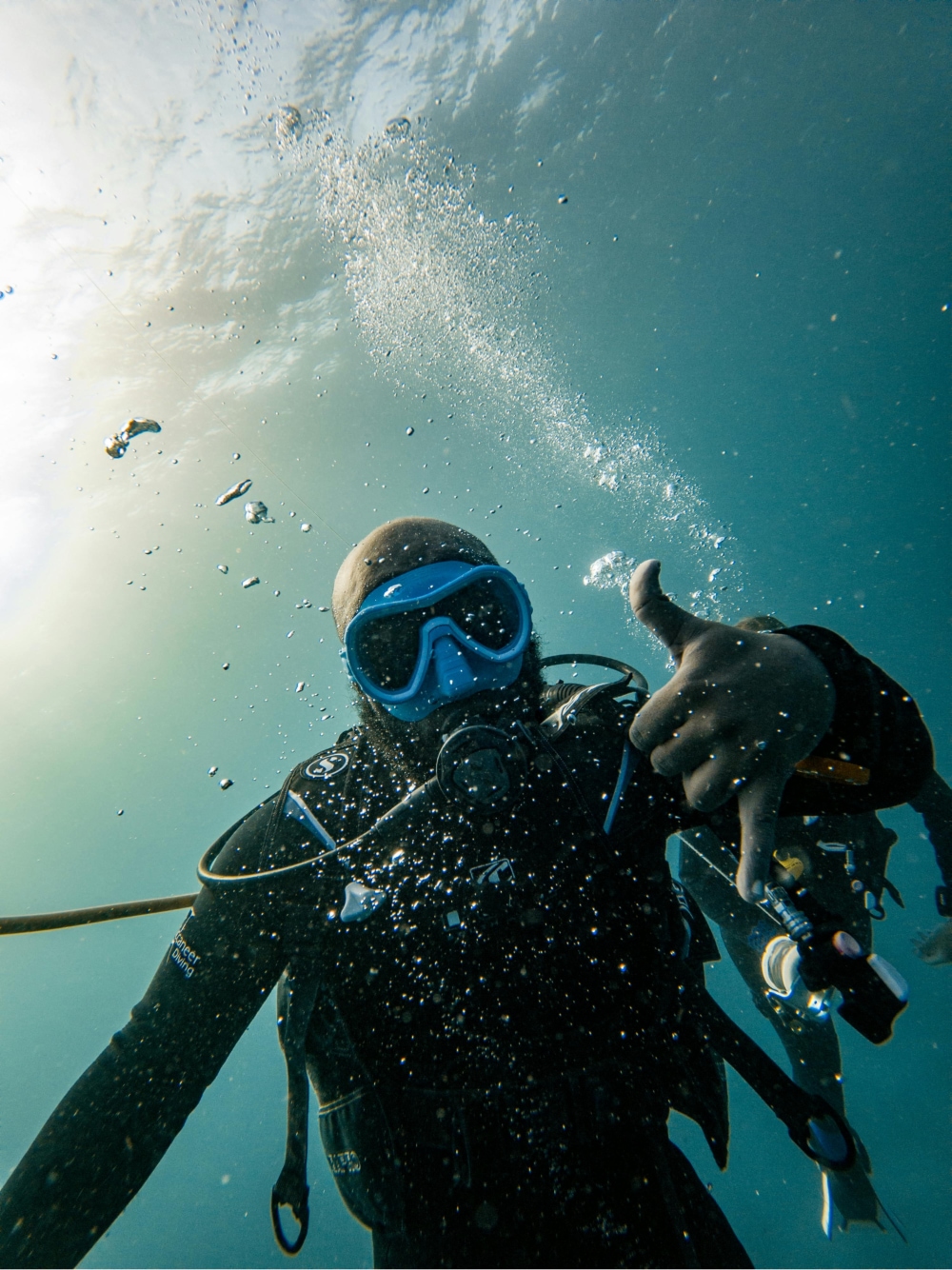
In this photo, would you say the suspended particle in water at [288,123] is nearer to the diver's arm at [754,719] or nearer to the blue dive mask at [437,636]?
the blue dive mask at [437,636]

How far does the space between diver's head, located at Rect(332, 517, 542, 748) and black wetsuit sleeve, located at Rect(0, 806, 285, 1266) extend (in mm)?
848

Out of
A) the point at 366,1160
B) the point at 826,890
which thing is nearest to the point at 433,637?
the point at 366,1160

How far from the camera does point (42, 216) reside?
→ 10.7 meters

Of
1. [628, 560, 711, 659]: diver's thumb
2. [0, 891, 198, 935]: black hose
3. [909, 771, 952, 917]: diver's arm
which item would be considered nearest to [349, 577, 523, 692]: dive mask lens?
[628, 560, 711, 659]: diver's thumb

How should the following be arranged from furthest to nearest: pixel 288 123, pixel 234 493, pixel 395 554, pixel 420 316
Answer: pixel 420 316, pixel 288 123, pixel 234 493, pixel 395 554

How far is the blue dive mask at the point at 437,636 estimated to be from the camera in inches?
86.4

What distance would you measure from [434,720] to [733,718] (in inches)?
48.2

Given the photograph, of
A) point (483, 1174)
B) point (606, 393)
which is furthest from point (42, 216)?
point (606, 393)

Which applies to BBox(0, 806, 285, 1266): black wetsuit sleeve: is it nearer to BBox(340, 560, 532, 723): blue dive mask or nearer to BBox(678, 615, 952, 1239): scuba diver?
BBox(340, 560, 532, 723): blue dive mask

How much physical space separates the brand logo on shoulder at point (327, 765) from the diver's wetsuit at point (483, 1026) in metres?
0.29

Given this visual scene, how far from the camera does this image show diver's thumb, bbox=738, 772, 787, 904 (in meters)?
1.20

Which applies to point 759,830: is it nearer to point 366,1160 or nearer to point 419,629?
point 419,629

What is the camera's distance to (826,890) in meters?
5.27

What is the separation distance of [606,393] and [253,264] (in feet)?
72.7
